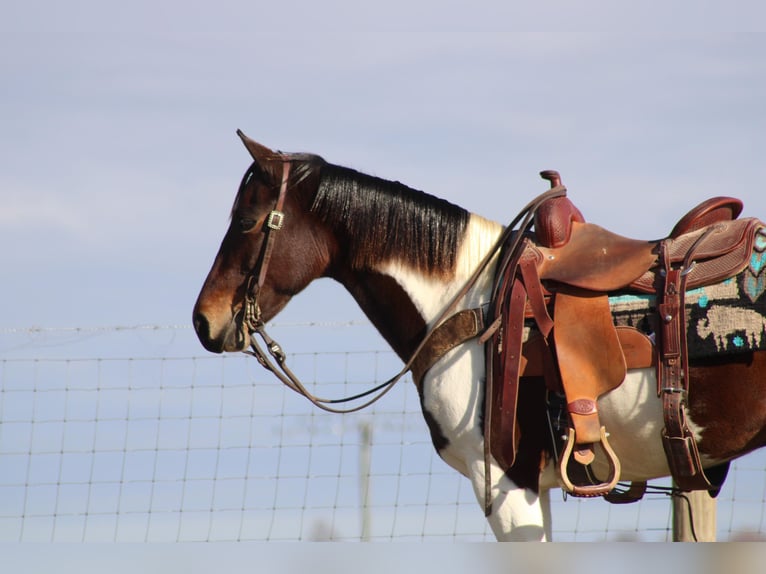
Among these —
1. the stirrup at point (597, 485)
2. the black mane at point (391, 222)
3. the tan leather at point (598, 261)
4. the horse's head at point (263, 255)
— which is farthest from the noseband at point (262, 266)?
the stirrup at point (597, 485)

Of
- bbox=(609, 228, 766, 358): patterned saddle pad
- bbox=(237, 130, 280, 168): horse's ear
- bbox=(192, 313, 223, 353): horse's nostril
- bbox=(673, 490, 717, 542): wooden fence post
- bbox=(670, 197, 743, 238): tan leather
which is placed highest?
bbox=(237, 130, 280, 168): horse's ear

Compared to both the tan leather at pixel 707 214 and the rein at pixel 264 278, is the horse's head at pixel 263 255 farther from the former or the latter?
the tan leather at pixel 707 214

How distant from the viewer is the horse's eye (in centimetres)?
330

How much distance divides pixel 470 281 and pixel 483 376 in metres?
0.36

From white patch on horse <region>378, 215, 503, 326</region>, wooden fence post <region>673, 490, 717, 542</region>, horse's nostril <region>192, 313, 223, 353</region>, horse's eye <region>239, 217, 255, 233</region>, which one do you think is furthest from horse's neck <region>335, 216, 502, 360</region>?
wooden fence post <region>673, 490, 717, 542</region>

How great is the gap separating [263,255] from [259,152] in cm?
40

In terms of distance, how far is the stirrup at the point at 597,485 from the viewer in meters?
2.83

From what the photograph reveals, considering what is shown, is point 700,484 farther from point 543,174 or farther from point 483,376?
point 543,174

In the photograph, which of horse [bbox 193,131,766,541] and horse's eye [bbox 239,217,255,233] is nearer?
horse [bbox 193,131,766,541]

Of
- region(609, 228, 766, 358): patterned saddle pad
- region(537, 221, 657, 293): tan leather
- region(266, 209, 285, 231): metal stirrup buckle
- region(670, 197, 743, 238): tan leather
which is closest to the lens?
region(609, 228, 766, 358): patterned saddle pad

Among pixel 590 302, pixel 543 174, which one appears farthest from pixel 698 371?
pixel 543 174

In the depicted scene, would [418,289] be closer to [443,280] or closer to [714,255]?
[443,280]

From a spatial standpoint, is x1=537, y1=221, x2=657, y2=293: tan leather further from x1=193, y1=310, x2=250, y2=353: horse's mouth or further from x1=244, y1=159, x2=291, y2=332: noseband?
x1=193, y1=310, x2=250, y2=353: horse's mouth

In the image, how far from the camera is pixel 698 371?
9.32 feet
